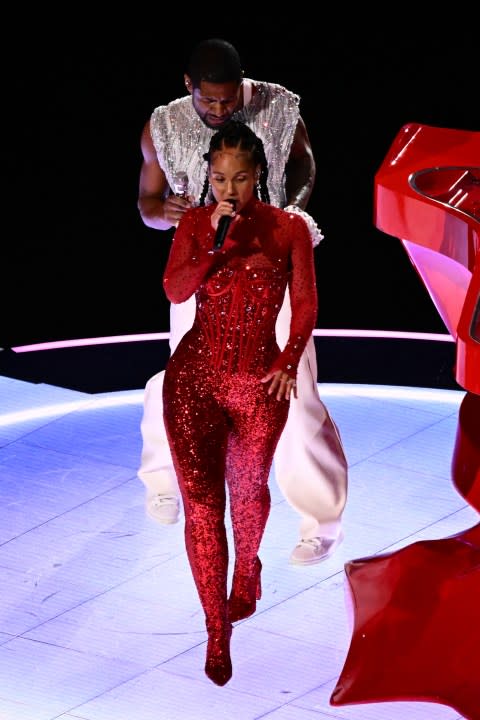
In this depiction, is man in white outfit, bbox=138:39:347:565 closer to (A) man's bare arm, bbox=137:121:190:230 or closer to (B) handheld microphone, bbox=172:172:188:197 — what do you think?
(A) man's bare arm, bbox=137:121:190:230

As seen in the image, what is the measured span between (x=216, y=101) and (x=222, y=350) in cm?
94

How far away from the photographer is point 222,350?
397 cm

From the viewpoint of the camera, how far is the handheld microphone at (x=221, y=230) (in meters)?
3.67

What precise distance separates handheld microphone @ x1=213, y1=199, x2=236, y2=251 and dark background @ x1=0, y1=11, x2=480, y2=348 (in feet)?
15.9

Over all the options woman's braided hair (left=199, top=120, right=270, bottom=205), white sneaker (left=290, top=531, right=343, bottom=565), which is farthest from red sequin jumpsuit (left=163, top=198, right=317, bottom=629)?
white sneaker (left=290, top=531, right=343, bottom=565)

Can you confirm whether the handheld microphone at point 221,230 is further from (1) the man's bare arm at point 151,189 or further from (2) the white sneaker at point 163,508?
(2) the white sneaker at point 163,508

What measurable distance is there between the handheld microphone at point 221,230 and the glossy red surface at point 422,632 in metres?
1.06

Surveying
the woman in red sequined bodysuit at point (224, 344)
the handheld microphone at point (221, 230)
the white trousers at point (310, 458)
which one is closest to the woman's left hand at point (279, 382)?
the woman in red sequined bodysuit at point (224, 344)

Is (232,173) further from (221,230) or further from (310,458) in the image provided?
(310,458)

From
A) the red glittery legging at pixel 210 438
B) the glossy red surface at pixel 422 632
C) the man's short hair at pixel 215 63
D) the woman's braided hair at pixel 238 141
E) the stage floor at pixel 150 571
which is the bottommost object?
the stage floor at pixel 150 571

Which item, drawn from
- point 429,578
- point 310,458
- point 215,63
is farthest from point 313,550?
point 215,63

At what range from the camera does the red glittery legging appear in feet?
12.9

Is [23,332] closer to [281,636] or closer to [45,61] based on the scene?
[45,61]

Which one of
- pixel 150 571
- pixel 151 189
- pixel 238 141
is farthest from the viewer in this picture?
pixel 151 189
